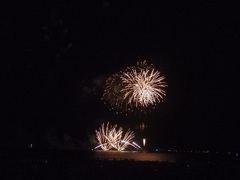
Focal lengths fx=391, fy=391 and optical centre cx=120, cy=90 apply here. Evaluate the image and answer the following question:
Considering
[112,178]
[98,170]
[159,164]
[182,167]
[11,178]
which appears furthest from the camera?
[159,164]

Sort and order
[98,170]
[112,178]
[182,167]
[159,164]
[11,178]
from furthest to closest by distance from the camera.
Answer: [159,164]
[182,167]
[98,170]
[112,178]
[11,178]

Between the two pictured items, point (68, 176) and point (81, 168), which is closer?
point (68, 176)

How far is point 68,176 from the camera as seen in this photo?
3306 centimetres

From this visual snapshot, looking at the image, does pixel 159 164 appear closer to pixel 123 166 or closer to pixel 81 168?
pixel 123 166

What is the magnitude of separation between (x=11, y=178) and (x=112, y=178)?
26.9ft

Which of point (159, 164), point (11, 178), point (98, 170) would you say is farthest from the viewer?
point (159, 164)

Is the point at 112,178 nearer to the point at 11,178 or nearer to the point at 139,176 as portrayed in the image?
the point at 139,176

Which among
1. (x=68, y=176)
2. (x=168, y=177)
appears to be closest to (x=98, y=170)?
(x=68, y=176)

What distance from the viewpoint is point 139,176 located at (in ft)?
112

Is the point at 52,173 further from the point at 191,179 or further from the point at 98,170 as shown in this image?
the point at 191,179

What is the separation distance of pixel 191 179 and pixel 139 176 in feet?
14.7

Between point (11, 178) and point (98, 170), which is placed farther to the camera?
point (98, 170)

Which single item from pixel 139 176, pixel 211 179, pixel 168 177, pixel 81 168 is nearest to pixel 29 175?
pixel 81 168

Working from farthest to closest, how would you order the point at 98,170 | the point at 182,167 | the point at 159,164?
the point at 159,164 < the point at 182,167 < the point at 98,170
